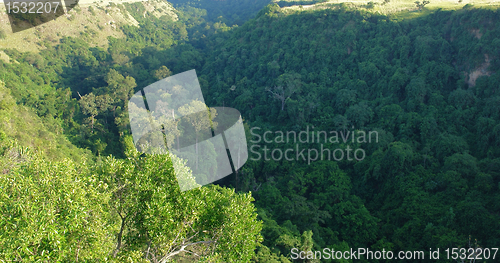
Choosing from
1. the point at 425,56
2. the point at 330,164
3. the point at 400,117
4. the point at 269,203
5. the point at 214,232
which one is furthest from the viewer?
the point at 425,56

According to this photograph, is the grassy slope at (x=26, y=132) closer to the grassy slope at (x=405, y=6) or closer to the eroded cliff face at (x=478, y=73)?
the eroded cliff face at (x=478, y=73)

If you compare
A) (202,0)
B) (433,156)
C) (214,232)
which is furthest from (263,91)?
(202,0)

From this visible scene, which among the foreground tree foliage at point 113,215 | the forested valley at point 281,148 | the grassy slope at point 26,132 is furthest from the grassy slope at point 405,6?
the grassy slope at point 26,132

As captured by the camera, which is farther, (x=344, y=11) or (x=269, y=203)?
Result: (x=344, y=11)

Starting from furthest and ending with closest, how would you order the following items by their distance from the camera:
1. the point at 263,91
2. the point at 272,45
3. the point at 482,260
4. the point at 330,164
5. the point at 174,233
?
the point at 272,45, the point at 263,91, the point at 330,164, the point at 482,260, the point at 174,233

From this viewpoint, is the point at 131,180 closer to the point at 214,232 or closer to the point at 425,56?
the point at 214,232

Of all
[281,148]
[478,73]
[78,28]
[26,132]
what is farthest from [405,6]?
[78,28]

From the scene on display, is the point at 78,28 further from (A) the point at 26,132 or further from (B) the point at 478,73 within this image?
(B) the point at 478,73
